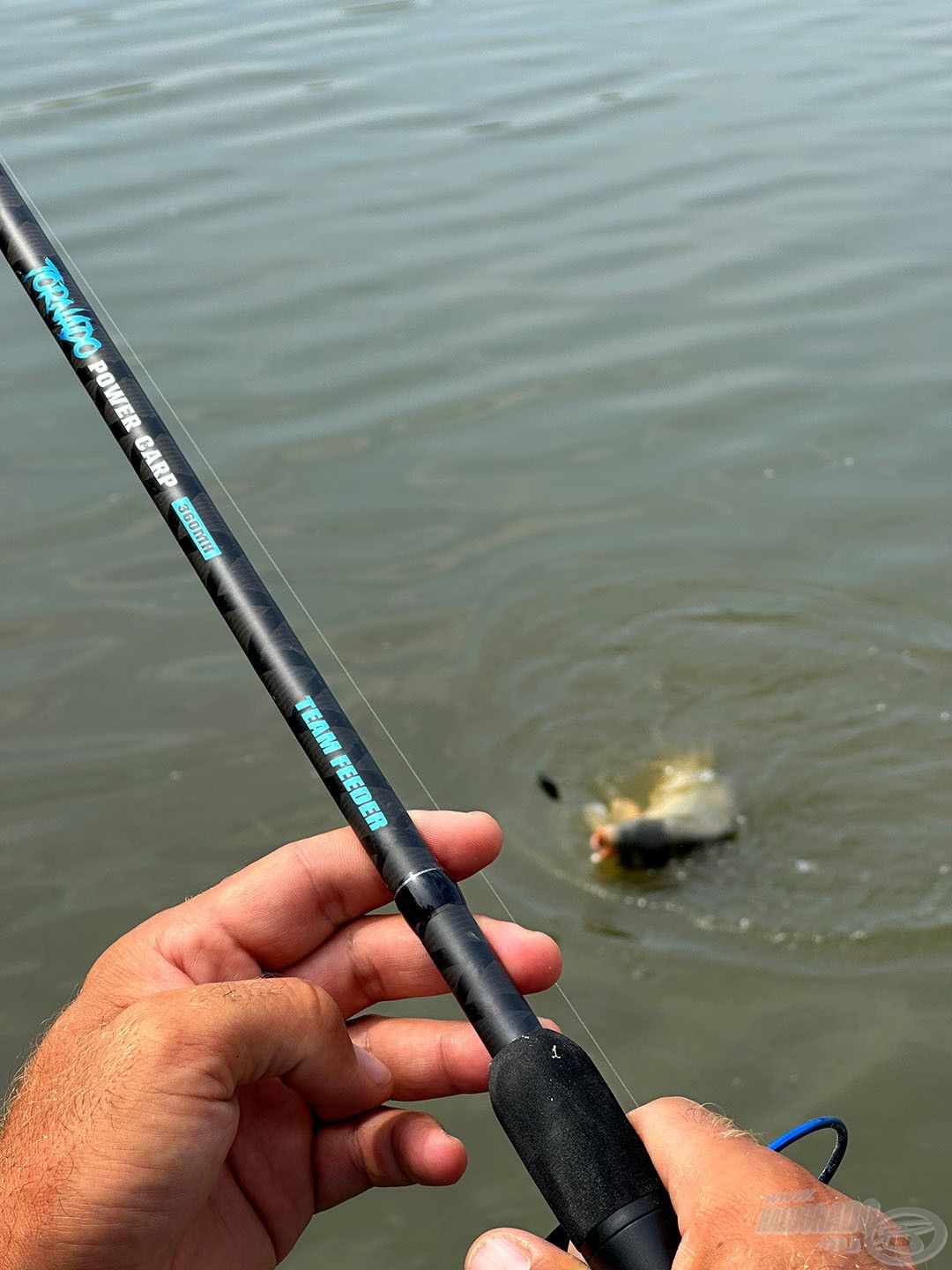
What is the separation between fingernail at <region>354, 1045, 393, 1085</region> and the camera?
203cm

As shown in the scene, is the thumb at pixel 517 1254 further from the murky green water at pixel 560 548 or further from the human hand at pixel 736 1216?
the murky green water at pixel 560 548

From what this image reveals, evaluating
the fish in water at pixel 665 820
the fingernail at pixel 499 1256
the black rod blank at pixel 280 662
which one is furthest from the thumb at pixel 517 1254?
the fish in water at pixel 665 820

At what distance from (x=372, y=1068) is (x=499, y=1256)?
21.7 inches

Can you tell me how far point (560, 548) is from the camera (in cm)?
481

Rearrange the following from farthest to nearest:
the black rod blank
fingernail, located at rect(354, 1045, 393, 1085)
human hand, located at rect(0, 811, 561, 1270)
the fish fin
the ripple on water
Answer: the fish fin
the ripple on water
fingernail, located at rect(354, 1045, 393, 1085)
the black rod blank
human hand, located at rect(0, 811, 561, 1270)

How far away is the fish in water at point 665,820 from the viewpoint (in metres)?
3.69

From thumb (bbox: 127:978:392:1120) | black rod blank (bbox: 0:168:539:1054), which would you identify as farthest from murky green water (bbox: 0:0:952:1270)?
black rod blank (bbox: 0:168:539:1054)

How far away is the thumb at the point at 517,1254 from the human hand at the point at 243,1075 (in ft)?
1.28

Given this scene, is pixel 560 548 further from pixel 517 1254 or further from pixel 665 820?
pixel 517 1254

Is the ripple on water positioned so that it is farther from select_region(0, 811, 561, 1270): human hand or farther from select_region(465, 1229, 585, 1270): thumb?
select_region(465, 1229, 585, 1270): thumb

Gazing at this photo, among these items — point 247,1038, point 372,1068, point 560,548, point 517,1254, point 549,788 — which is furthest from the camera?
point 560,548

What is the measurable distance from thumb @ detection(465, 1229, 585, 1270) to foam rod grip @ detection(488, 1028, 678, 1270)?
1.8 inches

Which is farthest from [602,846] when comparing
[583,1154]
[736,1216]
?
[736,1216]

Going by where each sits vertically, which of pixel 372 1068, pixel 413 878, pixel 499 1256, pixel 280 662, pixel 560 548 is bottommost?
pixel 560 548
